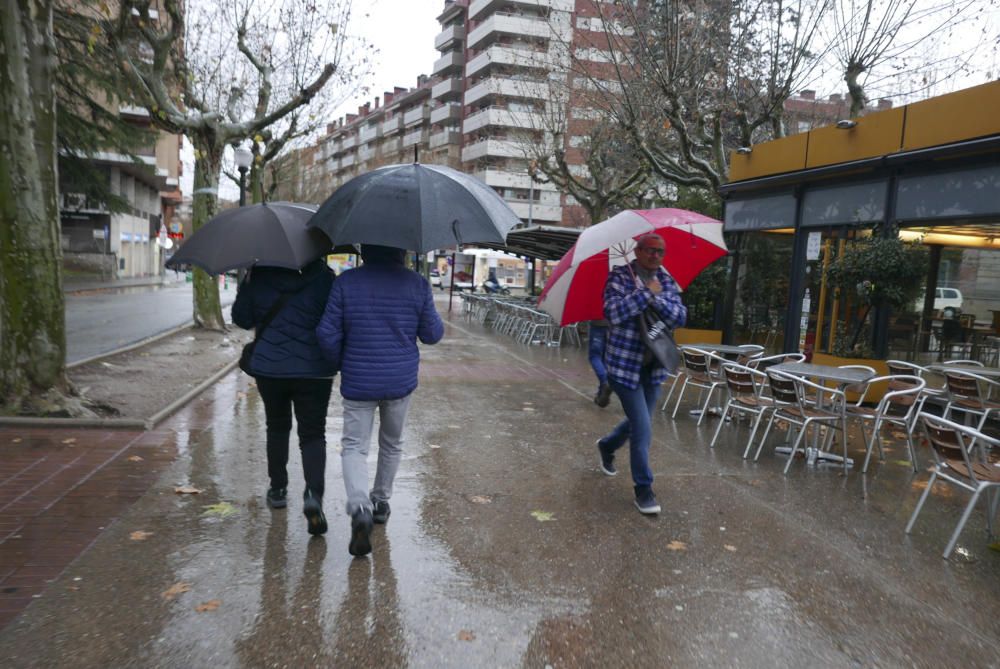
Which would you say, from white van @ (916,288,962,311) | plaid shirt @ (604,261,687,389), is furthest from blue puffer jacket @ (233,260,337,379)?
white van @ (916,288,962,311)

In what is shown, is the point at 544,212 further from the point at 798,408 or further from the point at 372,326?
the point at 372,326

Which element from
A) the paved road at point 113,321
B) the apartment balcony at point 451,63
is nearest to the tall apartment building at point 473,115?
the apartment balcony at point 451,63

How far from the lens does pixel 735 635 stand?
129 inches

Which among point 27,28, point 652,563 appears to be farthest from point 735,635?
point 27,28

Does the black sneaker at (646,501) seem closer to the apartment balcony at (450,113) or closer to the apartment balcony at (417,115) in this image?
the apartment balcony at (450,113)

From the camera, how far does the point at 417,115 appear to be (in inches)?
3162

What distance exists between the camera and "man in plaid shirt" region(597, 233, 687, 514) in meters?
4.65

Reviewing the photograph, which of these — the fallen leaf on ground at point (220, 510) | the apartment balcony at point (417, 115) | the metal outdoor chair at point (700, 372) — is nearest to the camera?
the fallen leaf on ground at point (220, 510)

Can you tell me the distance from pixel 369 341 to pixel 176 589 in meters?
1.49

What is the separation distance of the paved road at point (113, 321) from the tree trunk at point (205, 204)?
1286mm

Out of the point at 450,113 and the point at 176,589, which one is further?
the point at 450,113

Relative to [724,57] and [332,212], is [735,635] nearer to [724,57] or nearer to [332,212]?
[332,212]

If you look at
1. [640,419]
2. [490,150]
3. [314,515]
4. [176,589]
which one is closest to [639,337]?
[640,419]

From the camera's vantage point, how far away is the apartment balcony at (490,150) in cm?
5864
